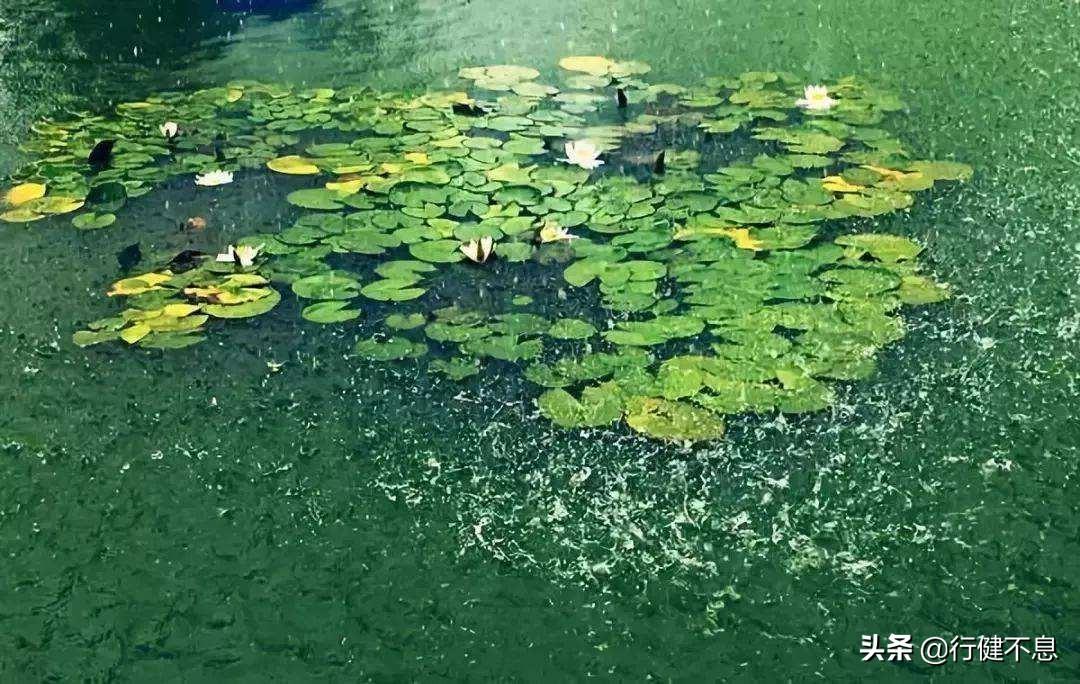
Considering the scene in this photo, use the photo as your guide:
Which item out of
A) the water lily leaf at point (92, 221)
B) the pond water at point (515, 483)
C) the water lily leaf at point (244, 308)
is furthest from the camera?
the water lily leaf at point (92, 221)

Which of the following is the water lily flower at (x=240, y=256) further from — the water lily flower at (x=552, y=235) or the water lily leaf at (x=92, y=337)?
the water lily flower at (x=552, y=235)

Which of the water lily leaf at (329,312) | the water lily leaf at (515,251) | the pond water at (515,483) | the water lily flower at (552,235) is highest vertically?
the water lily flower at (552,235)

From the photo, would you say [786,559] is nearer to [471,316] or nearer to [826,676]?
[826,676]

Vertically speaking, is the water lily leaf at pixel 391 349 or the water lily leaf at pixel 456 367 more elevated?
the water lily leaf at pixel 391 349

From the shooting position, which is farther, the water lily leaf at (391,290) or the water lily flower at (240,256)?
the water lily flower at (240,256)

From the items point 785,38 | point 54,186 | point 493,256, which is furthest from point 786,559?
point 785,38

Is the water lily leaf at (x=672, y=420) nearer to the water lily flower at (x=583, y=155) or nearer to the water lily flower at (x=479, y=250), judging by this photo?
the water lily flower at (x=479, y=250)

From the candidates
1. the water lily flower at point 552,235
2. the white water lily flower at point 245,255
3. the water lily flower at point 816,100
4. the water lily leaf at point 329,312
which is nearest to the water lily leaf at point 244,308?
the water lily leaf at point 329,312

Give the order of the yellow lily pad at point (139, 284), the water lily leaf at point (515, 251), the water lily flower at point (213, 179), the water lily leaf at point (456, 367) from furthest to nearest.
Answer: the water lily flower at point (213, 179), the water lily leaf at point (515, 251), the yellow lily pad at point (139, 284), the water lily leaf at point (456, 367)
